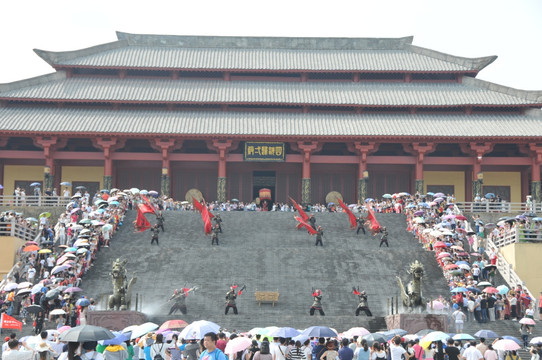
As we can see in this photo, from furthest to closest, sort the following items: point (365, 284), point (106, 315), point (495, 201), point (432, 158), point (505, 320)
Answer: point (432, 158) < point (495, 201) < point (365, 284) < point (505, 320) < point (106, 315)

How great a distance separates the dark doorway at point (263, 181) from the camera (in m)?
50.7

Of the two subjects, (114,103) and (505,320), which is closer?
(505,320)

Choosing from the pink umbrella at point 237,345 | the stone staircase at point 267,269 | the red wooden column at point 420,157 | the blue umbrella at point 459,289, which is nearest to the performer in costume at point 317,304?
the stone staircase at point 267,269

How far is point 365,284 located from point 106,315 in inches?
393

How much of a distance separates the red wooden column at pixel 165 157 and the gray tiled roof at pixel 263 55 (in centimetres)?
679

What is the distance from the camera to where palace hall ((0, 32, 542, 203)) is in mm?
48188

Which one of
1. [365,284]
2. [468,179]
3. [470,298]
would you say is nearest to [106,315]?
[365,284]

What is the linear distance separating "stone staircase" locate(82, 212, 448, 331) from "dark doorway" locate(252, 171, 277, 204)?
449 inches

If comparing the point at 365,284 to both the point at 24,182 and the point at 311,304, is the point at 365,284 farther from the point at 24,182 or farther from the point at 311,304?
the point at 24,182

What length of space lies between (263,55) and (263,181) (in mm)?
9592

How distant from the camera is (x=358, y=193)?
4838cm

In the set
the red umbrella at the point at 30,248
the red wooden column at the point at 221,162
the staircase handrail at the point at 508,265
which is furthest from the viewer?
the red wooden column at the point at 221,162

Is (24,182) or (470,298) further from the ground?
(24,182)

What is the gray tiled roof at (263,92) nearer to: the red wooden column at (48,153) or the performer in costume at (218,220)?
the red wooden column at (48,153)
